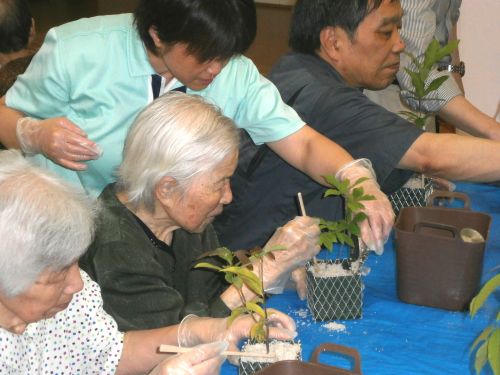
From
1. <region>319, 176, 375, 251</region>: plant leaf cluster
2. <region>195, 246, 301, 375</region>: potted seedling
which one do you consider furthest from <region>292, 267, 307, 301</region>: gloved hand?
<region>195, 246, 301, 375</region>: potted seedling

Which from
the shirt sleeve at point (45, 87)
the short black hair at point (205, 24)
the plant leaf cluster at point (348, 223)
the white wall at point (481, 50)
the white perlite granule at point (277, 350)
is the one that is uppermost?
the short black hair at point (205, 24)

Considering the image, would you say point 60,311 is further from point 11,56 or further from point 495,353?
point 11,56

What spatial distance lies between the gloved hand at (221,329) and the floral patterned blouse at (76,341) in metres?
0.13

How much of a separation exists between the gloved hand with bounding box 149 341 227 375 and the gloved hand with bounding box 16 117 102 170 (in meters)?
0.61

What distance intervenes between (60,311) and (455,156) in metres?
1.18

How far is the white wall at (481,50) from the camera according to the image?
13.4 ft

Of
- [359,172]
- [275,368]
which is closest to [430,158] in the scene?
[359,172]

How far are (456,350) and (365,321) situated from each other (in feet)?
0.68

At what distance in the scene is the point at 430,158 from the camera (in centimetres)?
203

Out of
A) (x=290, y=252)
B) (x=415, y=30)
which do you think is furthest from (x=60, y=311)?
(x=415, y=30)

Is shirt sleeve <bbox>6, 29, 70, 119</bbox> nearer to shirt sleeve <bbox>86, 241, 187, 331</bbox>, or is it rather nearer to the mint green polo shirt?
the mint green polo shirt

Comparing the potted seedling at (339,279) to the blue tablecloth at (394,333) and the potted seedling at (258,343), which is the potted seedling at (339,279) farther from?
the potted seedling at (258,343)

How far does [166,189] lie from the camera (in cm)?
161

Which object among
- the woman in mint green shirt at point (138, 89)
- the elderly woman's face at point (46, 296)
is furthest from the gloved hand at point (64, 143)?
the elderly woman's face at point (46, 296)
